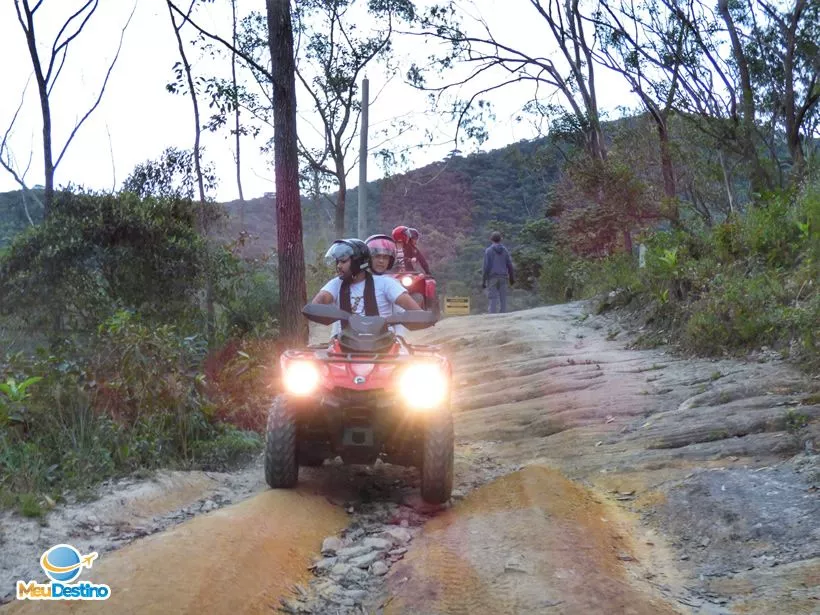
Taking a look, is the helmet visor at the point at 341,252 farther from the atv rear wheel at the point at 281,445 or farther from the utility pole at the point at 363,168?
the utility pole at the point at 363,168

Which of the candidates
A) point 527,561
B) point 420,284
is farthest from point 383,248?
point 420,284

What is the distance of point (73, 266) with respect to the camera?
10727 mm

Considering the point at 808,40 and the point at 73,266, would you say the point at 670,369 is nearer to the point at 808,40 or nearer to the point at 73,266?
the point at 73,266

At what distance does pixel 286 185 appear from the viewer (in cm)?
1034

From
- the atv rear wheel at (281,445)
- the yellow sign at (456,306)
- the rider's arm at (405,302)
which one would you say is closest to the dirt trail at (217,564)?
the atv rear wheel at (281,445)

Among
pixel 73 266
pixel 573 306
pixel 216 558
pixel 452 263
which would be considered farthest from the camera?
pixel 452 263

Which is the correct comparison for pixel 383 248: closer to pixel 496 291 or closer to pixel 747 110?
pixel 496 291

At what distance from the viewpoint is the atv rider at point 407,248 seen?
12578 mm

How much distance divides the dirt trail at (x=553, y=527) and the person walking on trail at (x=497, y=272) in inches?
392

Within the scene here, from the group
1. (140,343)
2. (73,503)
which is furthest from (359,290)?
(73,503)

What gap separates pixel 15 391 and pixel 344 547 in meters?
3.00

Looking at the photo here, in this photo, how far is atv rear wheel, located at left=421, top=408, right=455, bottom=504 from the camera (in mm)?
5562

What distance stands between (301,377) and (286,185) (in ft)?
17.2

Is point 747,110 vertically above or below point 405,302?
above
